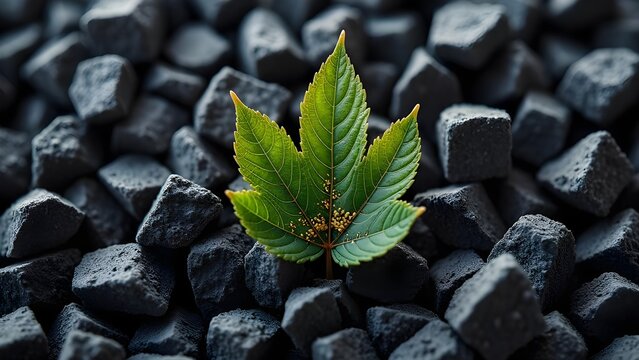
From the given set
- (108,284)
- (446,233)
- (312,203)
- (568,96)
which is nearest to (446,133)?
(446,233)

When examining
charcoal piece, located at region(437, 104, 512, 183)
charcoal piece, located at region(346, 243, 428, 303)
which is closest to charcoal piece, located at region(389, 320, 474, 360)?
charcoal piece, located at region(346, 243, 428, 303)

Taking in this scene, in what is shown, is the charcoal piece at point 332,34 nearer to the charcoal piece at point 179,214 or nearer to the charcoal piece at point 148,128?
the charcoal piece at point 148,128

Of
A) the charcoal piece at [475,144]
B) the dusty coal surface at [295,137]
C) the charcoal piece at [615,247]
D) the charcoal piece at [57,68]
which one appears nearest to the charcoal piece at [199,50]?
the dusty coal surface at [295,137]

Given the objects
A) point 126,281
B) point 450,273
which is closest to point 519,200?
point 450,273

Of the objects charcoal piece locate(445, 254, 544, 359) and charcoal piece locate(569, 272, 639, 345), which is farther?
charcoal piece locate(569, 272, 639, 345)

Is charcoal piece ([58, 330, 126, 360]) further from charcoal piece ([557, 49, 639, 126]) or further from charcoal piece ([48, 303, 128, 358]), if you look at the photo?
charcoal piece ([557, 49, 639, 126])

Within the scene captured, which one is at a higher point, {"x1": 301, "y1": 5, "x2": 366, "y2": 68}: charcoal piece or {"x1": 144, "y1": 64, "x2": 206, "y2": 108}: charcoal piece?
{"x1": 301, "y1": 5, "x2": 366, "y2": 68}: charcoal piece
